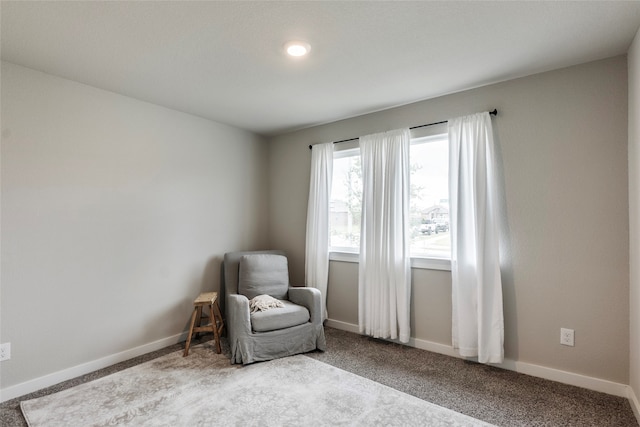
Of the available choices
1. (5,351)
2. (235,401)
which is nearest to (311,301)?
(235,401)

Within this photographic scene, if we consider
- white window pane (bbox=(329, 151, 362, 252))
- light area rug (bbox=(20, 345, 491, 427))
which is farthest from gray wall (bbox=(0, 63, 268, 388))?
white window pane (bbox=(329, 151, 362, 252))

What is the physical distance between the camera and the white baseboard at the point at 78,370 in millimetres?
2393

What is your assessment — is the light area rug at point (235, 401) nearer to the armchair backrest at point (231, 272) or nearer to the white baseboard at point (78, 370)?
the white baseboard at point (78, 370)

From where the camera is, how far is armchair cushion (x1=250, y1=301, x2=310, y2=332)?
293 cm

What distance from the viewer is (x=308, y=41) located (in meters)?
2.16

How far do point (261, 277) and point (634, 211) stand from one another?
3.13 metres

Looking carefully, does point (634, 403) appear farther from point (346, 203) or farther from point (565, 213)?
point (346, 203)

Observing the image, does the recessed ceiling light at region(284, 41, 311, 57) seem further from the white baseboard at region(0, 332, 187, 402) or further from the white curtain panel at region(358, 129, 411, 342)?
the white baseboard at region(0, 332, 187, 402)

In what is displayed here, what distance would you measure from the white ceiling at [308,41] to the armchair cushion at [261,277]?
1.72 m

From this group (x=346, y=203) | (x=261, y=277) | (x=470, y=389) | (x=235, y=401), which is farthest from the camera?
(x=346, y=203)

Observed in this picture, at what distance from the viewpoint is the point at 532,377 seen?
2611 millimetres

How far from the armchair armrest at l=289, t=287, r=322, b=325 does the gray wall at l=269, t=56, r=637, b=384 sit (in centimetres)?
122

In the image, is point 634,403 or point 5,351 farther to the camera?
point 5,351

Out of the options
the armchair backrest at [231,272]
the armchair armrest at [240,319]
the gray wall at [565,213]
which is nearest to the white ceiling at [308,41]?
the gray wall at [565,213]
